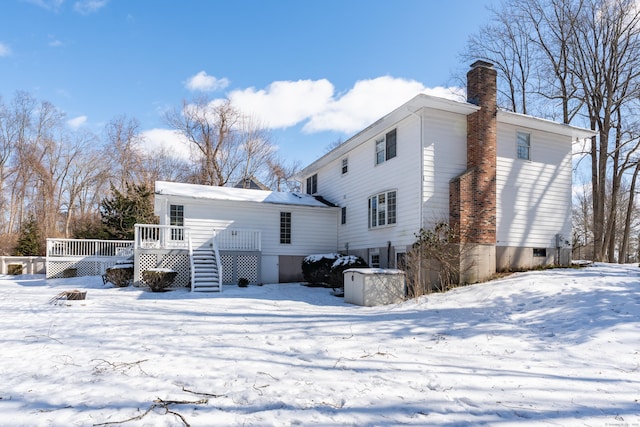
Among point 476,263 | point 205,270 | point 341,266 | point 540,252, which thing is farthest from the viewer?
point 341,266

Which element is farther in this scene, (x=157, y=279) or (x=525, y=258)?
(x=525, y=258)

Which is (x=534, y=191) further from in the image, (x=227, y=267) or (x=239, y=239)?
(x=227, y=267)

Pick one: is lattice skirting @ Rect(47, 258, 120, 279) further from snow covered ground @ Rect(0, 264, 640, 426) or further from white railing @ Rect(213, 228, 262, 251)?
snow covered ground @ Rect(0, 264, 640, 426)

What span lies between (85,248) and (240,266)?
9.56 m

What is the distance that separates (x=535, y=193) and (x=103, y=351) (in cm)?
1418

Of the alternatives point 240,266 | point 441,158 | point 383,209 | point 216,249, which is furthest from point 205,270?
point 441,158

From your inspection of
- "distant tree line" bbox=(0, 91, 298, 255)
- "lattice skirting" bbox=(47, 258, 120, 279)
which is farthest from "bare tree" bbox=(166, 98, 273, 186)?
"lattice skirting" bbox=(47, 258, 120, 279)

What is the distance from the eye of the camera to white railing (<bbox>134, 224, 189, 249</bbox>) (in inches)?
554

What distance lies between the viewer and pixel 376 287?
10609 mm

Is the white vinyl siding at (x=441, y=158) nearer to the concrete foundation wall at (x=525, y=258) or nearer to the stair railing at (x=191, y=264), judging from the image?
the concrete foundation wall at (x=525, y=258)

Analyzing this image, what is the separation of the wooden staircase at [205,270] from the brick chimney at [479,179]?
331 inches

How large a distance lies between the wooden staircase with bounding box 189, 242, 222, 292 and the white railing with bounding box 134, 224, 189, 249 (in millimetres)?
659

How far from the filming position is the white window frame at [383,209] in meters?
13.8

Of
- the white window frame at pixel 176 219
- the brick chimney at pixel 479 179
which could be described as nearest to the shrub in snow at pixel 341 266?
the brick chimney at pixel 479 179
